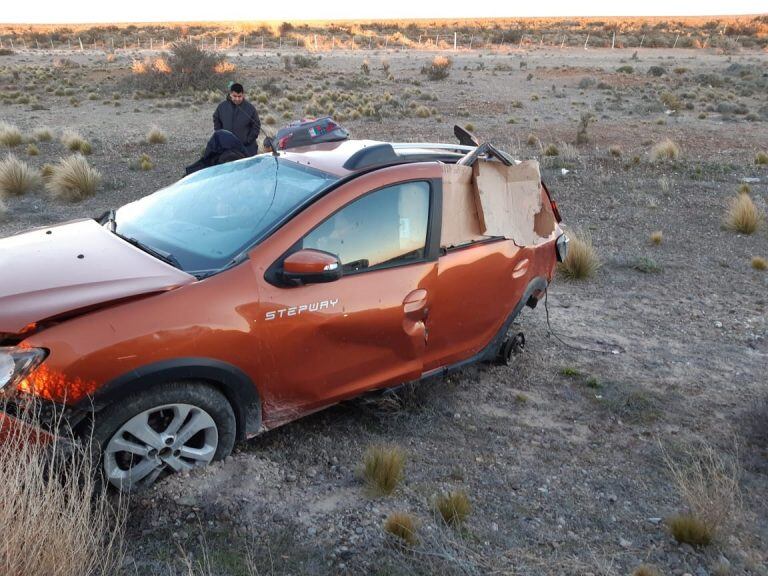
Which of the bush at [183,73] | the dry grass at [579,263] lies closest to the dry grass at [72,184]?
the dry grass at [579,263]

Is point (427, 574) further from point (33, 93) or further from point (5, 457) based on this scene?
point (33, 93)

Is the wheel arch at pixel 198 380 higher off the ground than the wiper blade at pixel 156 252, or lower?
lower

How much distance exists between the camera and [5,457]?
105 inches

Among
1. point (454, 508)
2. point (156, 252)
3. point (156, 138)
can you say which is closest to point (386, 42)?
point (156, 138)

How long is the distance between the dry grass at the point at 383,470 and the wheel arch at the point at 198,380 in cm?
64

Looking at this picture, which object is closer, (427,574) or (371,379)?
(427,574)

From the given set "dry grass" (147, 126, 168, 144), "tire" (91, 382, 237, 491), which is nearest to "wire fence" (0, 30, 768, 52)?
"dry grass" (147, 126, 168, 144)

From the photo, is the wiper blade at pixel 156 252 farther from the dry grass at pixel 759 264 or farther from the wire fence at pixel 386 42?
the wire fence at pixel 386 42

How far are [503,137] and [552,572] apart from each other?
16.2 metres

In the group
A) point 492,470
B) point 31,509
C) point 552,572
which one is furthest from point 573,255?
point 31,509

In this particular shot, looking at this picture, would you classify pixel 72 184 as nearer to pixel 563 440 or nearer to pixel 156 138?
pixel 156 138

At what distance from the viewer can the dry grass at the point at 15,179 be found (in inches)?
432

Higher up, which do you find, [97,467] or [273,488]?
[97,467]

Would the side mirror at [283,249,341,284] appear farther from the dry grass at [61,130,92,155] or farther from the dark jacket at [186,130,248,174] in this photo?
the dry grass at [61,130,92,155]
